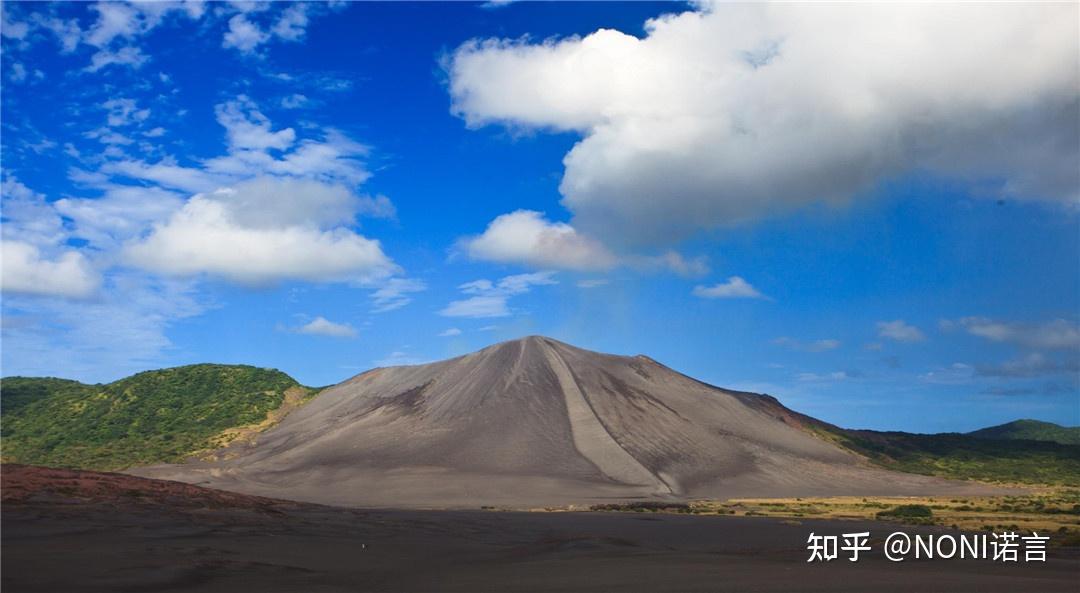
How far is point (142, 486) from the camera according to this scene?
1617 inches

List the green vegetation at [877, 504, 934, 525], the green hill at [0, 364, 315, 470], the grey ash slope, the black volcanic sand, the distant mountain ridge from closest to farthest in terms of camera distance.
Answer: the black volcanic sand < the green vegetation at [877, 504, 934, 525] < the grey ash slope < the distant mountain ridge < the green hill at [0, 364, 315, 470]

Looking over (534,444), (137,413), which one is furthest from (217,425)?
(534,444)

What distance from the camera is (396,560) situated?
88.5 ft

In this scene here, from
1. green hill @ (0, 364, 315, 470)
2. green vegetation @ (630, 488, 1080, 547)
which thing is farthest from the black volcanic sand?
green hill @ (0, 364, 315, 470)

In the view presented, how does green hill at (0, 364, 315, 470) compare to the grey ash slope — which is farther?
green hill at (0, 364, 315, 470)

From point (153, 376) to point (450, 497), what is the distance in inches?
4044

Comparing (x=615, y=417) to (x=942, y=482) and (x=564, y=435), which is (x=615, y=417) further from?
(x=942, y=482)

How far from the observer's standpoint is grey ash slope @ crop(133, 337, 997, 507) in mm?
81688

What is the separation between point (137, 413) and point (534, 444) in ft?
264

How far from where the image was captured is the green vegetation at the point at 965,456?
111 metres

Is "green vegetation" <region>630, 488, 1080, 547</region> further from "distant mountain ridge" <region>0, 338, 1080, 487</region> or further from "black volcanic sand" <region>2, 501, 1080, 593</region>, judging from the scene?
"distant mountain ridge" <region>0, 338, 1080, 487</region>

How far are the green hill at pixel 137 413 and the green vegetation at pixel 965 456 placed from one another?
318 feet

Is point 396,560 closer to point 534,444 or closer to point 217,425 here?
point 534,444

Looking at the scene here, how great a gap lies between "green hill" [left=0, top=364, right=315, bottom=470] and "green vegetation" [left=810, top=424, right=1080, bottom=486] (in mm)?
96929
